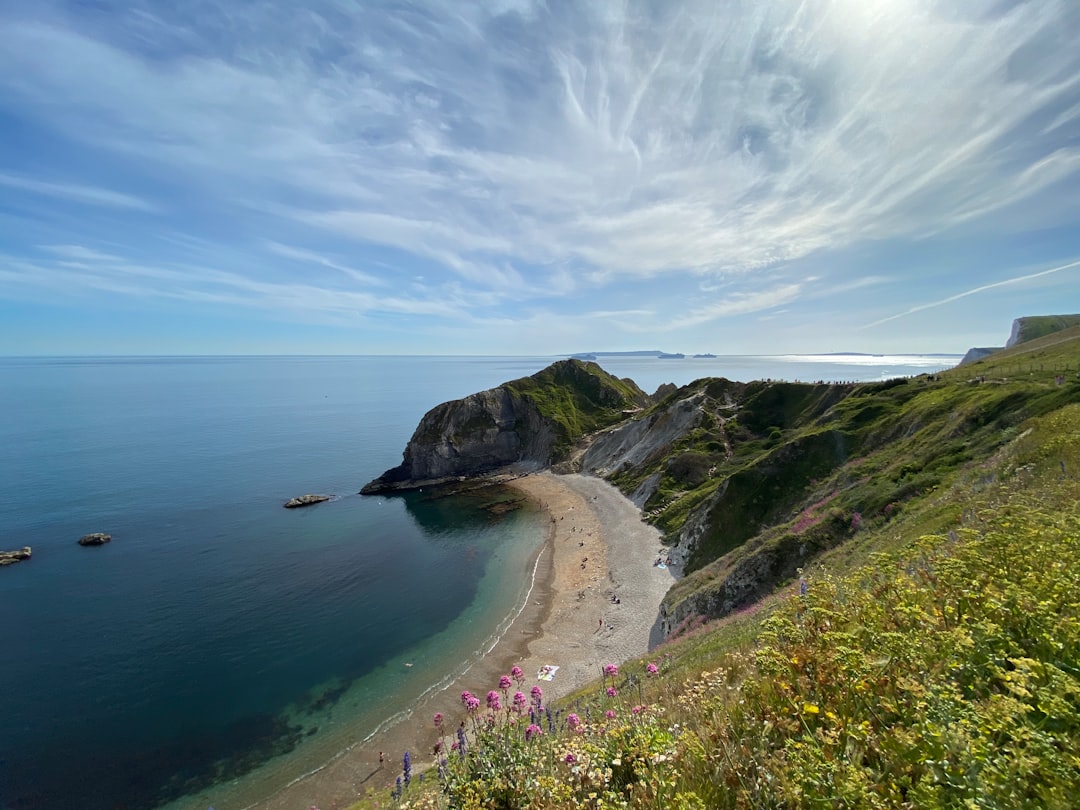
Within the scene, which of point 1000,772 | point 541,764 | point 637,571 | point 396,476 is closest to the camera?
point 1000,772

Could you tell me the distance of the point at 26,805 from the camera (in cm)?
2855

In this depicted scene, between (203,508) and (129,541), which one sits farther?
(203,508)

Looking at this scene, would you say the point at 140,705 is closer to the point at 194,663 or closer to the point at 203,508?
the point at 194,663

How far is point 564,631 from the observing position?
4475cm

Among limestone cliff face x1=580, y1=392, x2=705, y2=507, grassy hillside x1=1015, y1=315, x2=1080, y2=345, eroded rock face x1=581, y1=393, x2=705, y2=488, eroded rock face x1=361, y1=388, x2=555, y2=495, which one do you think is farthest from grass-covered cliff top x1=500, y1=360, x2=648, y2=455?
grassy hillside x1=1015, y1=315, x2=1080, y2=345

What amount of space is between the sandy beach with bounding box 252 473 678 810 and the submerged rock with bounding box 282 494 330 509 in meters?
45.1

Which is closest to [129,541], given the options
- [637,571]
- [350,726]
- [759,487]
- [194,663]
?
[194,663]

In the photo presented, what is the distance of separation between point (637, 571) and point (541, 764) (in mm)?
50934

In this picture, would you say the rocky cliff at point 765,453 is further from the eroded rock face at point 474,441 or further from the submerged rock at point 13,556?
the submerged rock at point 13,556

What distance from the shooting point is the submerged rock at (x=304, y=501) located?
84425 mm

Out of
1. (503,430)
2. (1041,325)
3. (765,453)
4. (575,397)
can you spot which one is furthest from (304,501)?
(1041,325)

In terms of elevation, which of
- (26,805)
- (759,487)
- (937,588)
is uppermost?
(937,588)

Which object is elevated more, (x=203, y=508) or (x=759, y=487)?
(x=759, y=487)

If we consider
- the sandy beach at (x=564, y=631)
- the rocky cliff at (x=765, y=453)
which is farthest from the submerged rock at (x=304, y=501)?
the sandy beach at (x=564, y=631)
